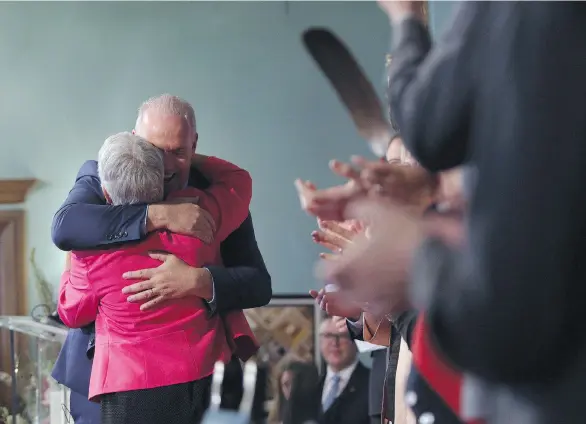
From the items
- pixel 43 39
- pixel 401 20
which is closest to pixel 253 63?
pixel 43 39

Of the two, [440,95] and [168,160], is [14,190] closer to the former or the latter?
[168,160]

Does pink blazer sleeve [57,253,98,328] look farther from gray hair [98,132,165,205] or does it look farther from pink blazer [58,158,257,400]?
gray hair [98,132,165,205]

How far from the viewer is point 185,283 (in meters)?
1.28

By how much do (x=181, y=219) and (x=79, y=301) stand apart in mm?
208

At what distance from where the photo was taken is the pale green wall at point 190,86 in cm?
463

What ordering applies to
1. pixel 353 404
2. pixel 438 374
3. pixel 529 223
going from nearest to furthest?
pixel 529 223 < pixel 438 374 < pixel 353 404

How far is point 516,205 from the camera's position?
0.41m

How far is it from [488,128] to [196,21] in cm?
450

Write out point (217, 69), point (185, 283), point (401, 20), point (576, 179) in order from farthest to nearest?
point (217, 69) → point (185, 283) → point (401, 20) → point (576, 179)

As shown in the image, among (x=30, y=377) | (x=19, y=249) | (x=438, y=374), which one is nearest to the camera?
(x=438, y=374)

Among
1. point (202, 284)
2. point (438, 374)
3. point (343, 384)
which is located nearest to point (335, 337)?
point (343, 384)

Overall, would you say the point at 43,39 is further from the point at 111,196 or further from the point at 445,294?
the point at 445,294

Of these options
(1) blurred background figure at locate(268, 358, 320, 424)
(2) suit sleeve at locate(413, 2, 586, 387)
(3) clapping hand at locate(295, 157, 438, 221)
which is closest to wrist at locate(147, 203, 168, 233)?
(1) blurred background figure at locate(268, 358, 320, 424)

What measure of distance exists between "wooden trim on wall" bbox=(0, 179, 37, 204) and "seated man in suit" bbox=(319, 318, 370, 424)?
221cm
